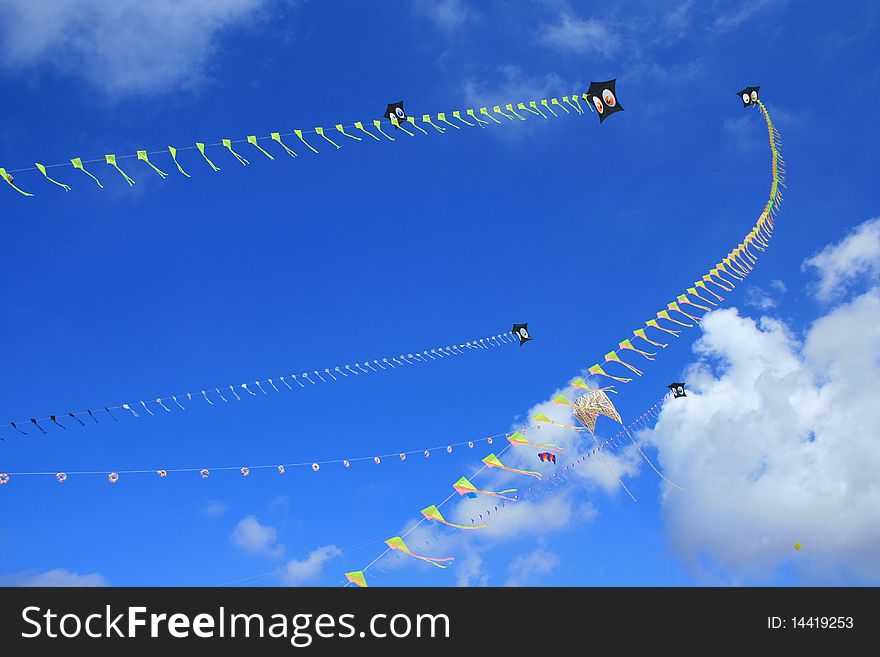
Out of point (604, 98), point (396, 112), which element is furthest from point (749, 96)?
point (396, 112)

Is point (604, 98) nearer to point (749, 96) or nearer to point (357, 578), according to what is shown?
point (749, 96)

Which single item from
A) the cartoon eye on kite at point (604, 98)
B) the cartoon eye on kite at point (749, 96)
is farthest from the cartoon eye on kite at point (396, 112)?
the cartoon eye on kite at point (749, 96)

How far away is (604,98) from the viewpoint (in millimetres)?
22344

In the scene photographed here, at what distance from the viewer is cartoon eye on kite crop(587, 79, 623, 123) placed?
21828 millimetres

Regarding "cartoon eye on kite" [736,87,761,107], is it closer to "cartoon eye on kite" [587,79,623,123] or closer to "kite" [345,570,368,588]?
"cartoon eye on kite" [587,79,623,123]

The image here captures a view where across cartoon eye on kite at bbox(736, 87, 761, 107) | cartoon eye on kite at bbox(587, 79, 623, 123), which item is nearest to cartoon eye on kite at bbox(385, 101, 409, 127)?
cartoon eye on kite at bbox(587, 79, 623, 123)

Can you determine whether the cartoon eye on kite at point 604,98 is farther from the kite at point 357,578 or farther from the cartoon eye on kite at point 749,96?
the kite at point 357,578

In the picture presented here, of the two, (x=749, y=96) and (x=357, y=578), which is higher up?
(x=749, y=96)

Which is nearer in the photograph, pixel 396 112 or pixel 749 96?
pixel 396 112

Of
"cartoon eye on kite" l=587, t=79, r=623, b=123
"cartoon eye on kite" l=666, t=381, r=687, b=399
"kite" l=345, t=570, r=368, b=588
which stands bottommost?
"kite" l=345, t=570, r=368, b=588
